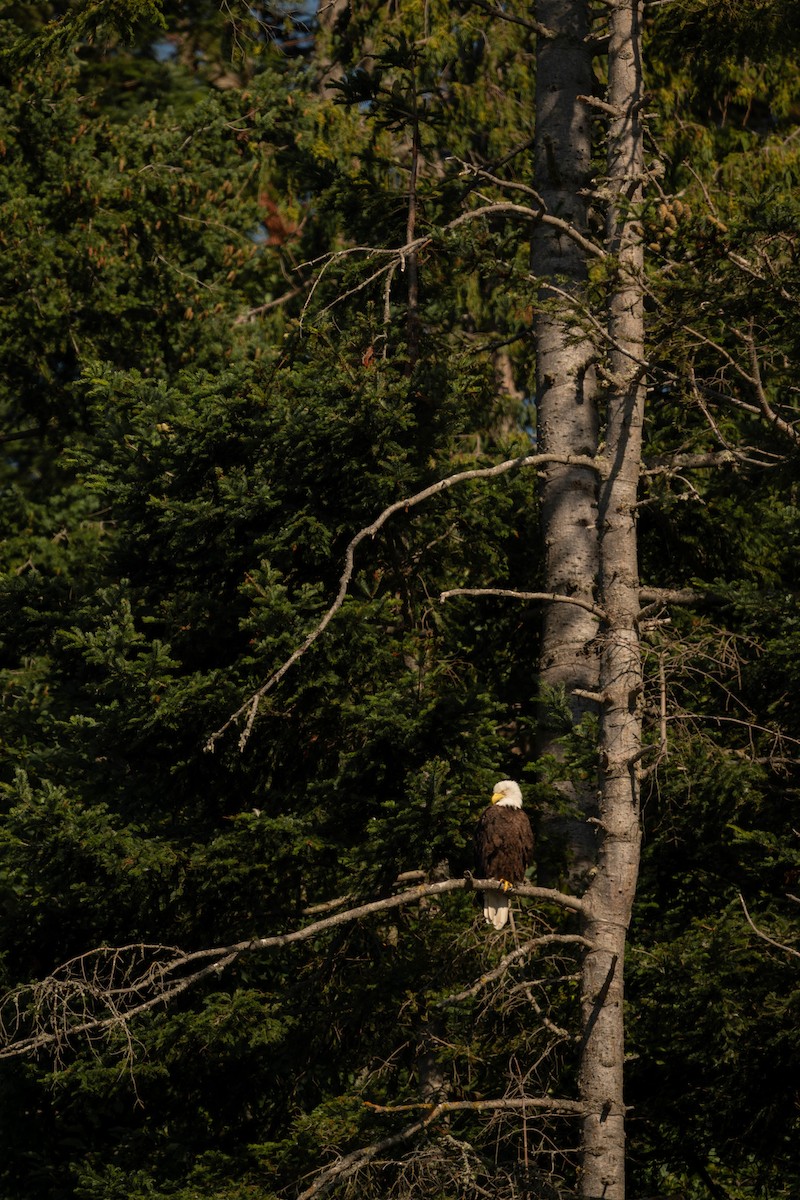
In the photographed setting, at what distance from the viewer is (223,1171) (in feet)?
30.6

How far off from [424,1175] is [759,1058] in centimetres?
221

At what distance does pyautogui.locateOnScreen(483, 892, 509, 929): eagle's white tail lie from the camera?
29.7 ft

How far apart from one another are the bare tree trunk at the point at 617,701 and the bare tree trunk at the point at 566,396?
77 centimetres

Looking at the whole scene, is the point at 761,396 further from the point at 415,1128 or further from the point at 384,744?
the point at 415,1128

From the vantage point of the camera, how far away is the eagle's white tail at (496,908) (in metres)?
9.05

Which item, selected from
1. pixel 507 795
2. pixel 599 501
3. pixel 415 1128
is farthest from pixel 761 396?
pixel 415 1128

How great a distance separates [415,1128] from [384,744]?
2124 millimetres

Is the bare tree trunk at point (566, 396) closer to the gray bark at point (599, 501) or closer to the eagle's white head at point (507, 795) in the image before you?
the gray bark at point (599, 501)

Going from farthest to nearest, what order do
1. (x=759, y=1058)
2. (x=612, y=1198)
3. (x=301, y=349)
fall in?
(x=301, y=349) → (x=759, y=1058) → (x=612, y=1198)

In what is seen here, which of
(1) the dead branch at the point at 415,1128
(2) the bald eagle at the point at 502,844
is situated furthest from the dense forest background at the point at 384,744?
(2) the bald eagle at the point at 502,844

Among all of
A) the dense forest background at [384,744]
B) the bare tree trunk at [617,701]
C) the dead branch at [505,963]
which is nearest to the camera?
the dead branch at [505,963]

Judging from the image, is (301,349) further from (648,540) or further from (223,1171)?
(223,1171)

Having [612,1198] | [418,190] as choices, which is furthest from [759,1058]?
[418,190]

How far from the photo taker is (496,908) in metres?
9.30
